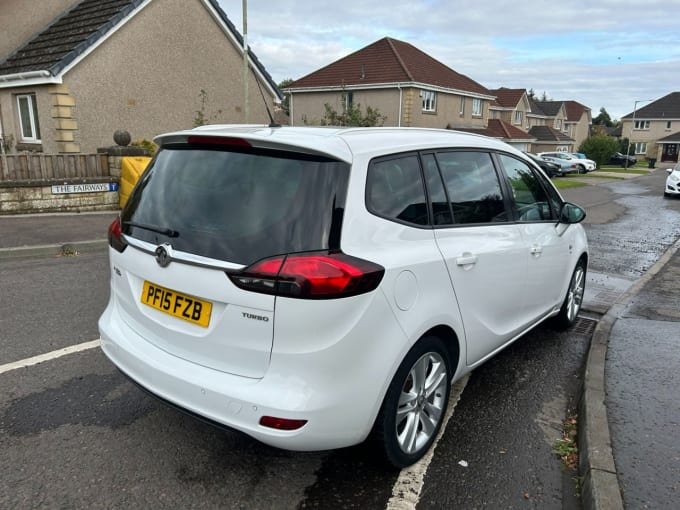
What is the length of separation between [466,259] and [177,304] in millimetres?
1635

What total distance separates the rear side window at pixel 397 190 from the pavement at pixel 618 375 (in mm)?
1677

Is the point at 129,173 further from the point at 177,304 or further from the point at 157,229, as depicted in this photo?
the point at 177,304

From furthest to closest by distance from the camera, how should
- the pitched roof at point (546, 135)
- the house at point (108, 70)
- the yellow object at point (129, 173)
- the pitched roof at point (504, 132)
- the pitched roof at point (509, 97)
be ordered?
the pitched roof at point (546, 135) < the pitched roof at point (509, 97) < the pitched roof at point (504, 132) < the house at point (108, 70) < the yellow object at point (129, 173)

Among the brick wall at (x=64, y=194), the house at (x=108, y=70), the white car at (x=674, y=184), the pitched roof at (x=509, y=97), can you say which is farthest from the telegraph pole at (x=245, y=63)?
the pitched roof at (x=509, y=97)

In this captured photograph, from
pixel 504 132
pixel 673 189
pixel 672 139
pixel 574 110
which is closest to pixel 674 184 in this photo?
pixel 673 189

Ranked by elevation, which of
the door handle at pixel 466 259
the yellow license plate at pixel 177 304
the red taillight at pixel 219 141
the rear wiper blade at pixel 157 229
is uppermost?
the red taillight at pixel 219 141

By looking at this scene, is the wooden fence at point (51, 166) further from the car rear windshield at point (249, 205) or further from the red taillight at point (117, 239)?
the car rear windshield at point (249, 205)

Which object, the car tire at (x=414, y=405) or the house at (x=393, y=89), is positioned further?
the house at (x=393, y=89)

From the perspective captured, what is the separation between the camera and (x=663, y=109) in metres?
78.2

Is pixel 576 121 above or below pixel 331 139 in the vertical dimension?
above

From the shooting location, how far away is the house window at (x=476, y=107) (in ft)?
127

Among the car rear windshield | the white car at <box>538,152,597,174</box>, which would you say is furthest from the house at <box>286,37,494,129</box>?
the car rear windshield

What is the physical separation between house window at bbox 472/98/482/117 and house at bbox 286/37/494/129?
143 mm

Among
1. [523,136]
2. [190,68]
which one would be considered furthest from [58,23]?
[523,136]
